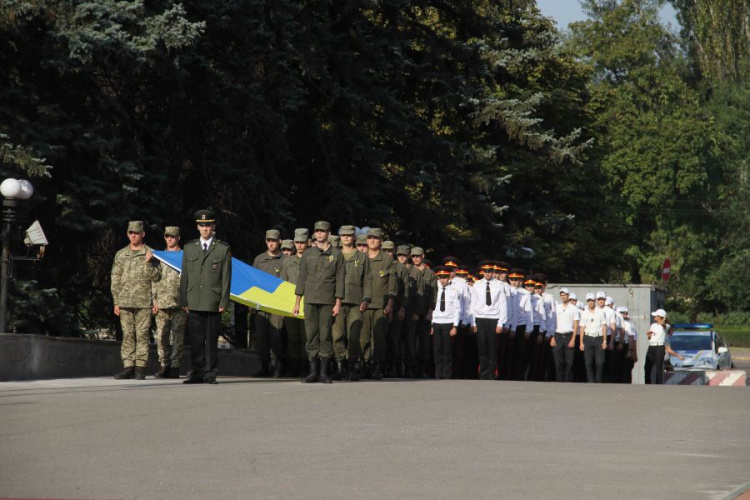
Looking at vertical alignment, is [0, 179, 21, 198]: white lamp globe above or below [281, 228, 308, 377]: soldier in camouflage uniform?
above

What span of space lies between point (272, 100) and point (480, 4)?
32.7 feet

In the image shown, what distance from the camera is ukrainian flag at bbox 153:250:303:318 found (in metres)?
20.2

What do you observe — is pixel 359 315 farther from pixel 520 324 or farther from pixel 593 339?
pixel 593 339

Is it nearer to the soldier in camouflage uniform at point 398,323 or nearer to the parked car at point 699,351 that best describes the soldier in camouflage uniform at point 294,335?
the soldier in camouflage uniform at point 398,323

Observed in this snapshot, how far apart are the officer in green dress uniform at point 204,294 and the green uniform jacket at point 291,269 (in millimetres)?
3133

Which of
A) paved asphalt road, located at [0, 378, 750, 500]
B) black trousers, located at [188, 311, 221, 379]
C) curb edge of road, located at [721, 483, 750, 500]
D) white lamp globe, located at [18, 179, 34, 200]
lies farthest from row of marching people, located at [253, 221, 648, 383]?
curb edge of road, located at [721, 483, 750, 500]

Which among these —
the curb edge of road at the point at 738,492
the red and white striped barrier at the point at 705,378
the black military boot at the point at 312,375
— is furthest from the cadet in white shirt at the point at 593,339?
the curb edge of road at the point at 738,492

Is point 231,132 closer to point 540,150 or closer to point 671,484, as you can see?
point 540,150

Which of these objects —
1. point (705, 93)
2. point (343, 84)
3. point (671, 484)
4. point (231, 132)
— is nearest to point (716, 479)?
point (671, 484)

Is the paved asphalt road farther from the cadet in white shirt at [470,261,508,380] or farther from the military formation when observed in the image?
the cadet in white shirt at [470,261,508,380]

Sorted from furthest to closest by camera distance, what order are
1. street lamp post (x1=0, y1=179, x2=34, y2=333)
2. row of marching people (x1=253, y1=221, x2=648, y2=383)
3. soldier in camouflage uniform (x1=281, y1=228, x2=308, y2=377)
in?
soldier in camouflage uniform (x1=281, y1=228, x2=308, y2=377), row of marching people (x1=253, y1=221, x2=648, y2=383), street lamp post (x1=0, y1=179, x2=34, y2=333)

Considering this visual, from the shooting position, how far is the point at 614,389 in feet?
61.1

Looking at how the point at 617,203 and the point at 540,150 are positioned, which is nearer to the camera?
the point at 540,150

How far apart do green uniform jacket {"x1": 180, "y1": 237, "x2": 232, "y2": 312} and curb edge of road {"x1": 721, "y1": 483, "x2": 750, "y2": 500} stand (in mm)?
9865
